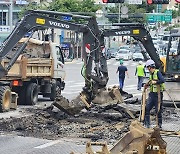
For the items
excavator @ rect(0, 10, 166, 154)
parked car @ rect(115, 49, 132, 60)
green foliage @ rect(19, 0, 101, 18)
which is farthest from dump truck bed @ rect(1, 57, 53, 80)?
parked car @ rect(115, 49, 132, 60)

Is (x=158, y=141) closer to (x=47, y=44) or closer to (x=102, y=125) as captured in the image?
(x=102, y=125)

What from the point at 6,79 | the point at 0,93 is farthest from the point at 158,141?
the point at 6,79

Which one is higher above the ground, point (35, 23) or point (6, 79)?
point (35, 23)

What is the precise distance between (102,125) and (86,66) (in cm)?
290

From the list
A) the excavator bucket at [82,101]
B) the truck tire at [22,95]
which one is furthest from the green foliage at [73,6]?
the excavator bucket at [82,101]

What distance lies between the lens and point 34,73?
24.4 m

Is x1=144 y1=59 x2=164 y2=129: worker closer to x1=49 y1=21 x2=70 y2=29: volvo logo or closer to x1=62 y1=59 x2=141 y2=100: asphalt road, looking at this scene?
x1=49 y1=21 x2=70 y2=29: volvo logo

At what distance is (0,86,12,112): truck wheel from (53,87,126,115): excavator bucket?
286 centimetres

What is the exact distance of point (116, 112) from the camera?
1961cm

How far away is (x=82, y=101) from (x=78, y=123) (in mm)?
1572

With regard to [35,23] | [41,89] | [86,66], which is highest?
[35,23]

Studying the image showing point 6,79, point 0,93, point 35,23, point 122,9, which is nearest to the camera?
point 35,23

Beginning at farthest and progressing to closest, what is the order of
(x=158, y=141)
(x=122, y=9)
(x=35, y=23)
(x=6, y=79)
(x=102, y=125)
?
(x=122, y=9), (x=6, y=79), (x=35, y=23), (x=102, y=125), (x=158, y=141)

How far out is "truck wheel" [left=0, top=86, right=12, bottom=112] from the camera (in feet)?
70.0
